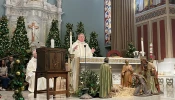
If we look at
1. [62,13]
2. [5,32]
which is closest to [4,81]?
[5,32]

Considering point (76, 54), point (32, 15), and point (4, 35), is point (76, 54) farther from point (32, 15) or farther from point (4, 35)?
point (32, 15)

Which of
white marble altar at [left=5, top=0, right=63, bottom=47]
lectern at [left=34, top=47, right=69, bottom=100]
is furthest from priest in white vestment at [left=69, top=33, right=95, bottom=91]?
white marble altar at [left=5, top=0, right=63, bottom=47]

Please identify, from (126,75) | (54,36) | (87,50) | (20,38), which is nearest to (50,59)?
(87,50)

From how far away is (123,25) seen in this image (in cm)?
1231

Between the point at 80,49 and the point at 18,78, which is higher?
the point at 80,49

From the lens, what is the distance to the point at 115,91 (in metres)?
6.38

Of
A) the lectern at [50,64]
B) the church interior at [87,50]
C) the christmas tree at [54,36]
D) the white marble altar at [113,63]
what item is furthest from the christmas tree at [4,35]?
the lectern at [50,64]

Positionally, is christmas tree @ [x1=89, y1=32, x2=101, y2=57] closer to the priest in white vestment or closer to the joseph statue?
the priest in white vestment

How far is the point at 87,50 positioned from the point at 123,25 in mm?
5128

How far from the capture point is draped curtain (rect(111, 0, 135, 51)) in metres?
12.2

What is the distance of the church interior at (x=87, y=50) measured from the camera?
19.4ft

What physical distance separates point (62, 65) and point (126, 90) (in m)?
2.08

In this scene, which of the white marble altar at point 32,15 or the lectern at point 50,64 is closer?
the lectern at point 50,64

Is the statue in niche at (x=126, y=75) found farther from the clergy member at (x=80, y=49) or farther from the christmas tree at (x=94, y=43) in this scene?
the christmas tree at (x=94, y=43)
